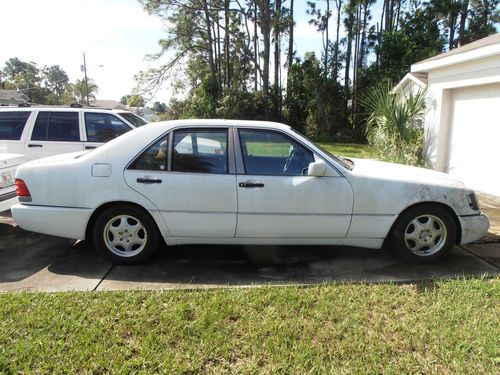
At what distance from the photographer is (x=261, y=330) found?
296 centimetres

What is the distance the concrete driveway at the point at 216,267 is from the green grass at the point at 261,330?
0.27 m

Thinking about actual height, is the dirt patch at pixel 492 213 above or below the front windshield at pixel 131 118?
below

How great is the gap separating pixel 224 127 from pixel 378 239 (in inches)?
82.1

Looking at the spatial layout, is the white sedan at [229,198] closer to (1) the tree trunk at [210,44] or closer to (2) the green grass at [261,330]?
(2) the green grass at [261,330]

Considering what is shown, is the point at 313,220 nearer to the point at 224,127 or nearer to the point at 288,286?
the point at 288,286

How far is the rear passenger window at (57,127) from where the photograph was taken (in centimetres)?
721

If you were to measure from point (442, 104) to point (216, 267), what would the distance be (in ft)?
25.9

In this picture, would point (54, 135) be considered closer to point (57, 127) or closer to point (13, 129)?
point (57, 127)

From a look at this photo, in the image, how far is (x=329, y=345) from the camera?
9.13 ft

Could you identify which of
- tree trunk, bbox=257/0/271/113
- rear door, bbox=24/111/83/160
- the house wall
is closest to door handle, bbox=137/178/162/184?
rear door, bbox=24/111/83/160

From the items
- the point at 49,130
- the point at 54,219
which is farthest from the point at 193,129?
the point at 49,130

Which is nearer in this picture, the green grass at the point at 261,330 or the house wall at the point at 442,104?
the green grass at the point at 261,330

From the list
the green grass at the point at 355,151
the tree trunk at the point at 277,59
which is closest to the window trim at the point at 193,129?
the green grass at the point at 355,151

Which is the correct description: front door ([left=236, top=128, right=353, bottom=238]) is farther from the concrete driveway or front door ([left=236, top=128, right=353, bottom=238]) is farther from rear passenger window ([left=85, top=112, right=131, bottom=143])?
rear passenger window ([left=85, top=112, right=131, bottom=143])
